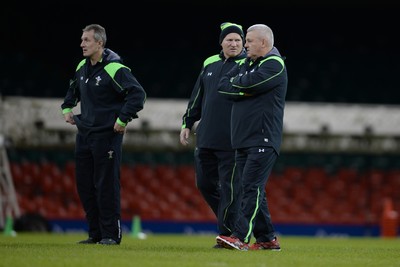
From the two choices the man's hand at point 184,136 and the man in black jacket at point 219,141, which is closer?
the man in black jacket at point 219,141

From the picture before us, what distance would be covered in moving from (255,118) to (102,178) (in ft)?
5.76

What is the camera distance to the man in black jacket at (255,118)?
26.2ft

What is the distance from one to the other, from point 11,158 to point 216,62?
43.9 ft

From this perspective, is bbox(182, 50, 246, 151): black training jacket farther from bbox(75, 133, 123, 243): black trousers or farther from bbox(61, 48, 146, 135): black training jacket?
bbox(75, 133, 123, 243): black trousers

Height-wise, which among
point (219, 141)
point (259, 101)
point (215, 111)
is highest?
point (259, 101)

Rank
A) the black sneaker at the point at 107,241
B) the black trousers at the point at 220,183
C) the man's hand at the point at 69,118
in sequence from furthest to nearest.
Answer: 1. the man's hand at the point at 69,118
2. the black sneaker at the point at 107,241
3. the black trousers at the point at 220,183

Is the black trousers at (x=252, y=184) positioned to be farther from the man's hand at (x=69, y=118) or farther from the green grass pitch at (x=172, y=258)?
the man's hand at (x=69, y=118)

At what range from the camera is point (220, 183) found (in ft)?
28.6

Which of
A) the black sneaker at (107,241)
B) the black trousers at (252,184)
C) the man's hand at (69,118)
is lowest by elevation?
the black sneaker at (107,241)

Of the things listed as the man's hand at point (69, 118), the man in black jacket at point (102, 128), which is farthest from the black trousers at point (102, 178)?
the man's hand at point (69, 118)

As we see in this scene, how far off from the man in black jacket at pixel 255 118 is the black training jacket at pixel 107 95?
40.6 inches

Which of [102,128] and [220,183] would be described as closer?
[220,183]

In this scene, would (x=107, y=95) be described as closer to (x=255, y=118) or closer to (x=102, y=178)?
(x=102, y=178)

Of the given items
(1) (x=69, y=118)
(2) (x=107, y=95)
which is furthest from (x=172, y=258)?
(1) (x=69, y=118)
